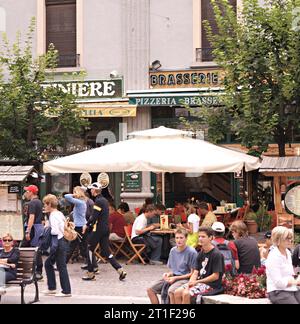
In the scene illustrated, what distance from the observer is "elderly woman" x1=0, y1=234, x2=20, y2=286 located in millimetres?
10039

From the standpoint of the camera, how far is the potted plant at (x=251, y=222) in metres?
15.8

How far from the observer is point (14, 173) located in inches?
521

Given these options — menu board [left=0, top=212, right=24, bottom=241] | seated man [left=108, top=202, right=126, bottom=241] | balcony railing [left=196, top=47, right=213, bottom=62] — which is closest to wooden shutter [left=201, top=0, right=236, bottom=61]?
balcony railing [left=196, top=47, right=213, bottom=62]

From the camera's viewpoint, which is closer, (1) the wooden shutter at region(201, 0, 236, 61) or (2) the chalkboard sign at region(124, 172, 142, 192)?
(1) the wooden shutter at region(201, 0, 236, 61)

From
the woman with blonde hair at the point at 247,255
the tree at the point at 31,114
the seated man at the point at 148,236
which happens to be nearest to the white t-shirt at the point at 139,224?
the seated man at the point at 148,236

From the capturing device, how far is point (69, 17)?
2022cm

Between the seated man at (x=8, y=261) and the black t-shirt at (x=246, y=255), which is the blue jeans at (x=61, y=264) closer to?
the seated man at (x=8, y=261)

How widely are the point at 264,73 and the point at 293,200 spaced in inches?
135

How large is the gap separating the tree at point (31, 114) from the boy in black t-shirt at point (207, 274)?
8.39 m

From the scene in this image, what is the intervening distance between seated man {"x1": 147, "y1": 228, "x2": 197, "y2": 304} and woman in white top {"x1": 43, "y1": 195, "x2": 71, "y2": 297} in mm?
1993

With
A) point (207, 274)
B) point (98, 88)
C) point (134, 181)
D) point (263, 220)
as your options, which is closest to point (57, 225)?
point (207, 274)

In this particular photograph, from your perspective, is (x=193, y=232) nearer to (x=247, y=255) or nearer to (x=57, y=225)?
(x=57, y=225)

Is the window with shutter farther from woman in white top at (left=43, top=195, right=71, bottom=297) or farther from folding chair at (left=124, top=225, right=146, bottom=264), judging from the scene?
woman in white top at (left=43, top=195, right=71, bottom=297)
